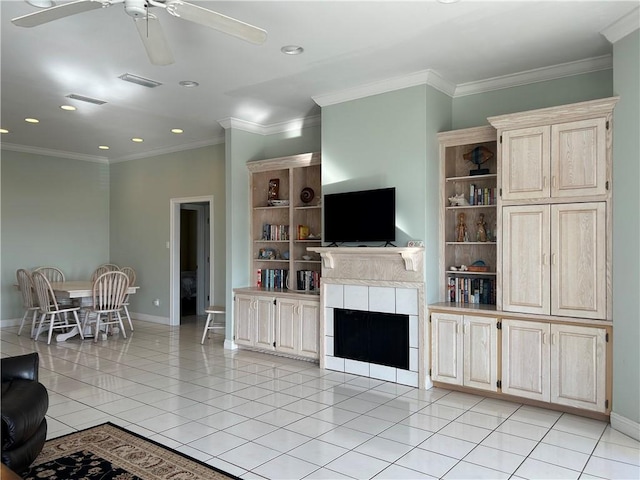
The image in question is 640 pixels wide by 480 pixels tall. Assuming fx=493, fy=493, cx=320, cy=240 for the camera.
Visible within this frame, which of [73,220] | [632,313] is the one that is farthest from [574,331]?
[73,220]

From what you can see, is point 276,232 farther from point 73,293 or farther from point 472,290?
point 73,293

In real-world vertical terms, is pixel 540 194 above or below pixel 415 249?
above

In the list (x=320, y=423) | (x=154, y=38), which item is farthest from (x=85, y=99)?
(x=320, y=423)

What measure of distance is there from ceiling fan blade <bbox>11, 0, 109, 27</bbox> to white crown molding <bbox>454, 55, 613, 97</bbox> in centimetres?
351

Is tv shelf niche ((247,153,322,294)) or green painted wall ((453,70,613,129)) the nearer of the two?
green painted wall ((453,70,613,129))

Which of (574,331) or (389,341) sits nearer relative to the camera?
(574,331)

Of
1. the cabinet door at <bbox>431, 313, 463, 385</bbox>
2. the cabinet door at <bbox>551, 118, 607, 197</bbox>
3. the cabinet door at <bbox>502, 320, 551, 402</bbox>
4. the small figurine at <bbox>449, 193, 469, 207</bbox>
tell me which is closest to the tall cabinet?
the cabinet door at <bbox>431, 313, 463, 385</bbox>

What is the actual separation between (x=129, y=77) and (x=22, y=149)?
4416 millimetres

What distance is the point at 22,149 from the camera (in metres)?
7.95

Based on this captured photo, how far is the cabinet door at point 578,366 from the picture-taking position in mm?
3693

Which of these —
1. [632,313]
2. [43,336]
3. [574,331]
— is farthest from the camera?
[43,336]

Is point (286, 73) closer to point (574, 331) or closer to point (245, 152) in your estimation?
point (245, 152)

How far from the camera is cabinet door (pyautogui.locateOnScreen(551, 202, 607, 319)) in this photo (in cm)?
374

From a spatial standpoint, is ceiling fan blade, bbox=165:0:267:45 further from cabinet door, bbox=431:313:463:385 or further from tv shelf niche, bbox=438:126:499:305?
cabinet door, bbox=431:313:463:385
